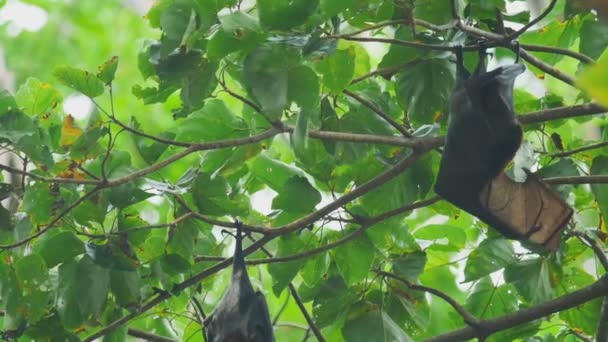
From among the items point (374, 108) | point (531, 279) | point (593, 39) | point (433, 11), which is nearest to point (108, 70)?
point (374, 108)

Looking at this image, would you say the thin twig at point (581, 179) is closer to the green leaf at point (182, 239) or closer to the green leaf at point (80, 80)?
the green leaf at point (182, 239)

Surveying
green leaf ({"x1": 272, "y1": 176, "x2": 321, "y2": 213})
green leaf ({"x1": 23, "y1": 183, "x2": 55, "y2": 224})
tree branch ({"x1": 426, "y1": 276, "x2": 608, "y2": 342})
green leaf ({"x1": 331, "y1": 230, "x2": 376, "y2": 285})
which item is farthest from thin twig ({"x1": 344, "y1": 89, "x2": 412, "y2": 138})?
green leaf ({"x1": 23, "y1": 183, "x2": 55, "y2": 224})

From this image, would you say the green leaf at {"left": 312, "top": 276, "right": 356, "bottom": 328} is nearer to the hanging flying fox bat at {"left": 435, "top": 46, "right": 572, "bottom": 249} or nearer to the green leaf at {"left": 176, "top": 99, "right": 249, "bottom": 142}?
the hanging flying fox bat at {"left": 435, "top": 46, "right": 572, "bottom": 249}

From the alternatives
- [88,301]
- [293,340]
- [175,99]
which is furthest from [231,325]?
[293,340]

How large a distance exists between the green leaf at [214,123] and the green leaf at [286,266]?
56 cm

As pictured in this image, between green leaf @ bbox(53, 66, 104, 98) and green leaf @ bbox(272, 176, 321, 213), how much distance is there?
2.59 ft

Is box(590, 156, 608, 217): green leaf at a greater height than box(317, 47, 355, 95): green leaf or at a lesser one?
lesser

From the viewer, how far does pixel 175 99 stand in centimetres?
387

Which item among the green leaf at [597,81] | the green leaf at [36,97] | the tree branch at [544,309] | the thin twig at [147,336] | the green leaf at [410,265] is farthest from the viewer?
the thin twig at [147,336]

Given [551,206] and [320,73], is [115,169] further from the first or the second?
[551,206]

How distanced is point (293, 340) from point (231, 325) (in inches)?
247

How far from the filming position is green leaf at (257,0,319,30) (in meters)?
2.38

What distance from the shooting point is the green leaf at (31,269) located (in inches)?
120

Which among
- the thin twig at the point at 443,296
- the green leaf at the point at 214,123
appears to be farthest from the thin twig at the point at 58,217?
the thin twig at the point at 443,296
